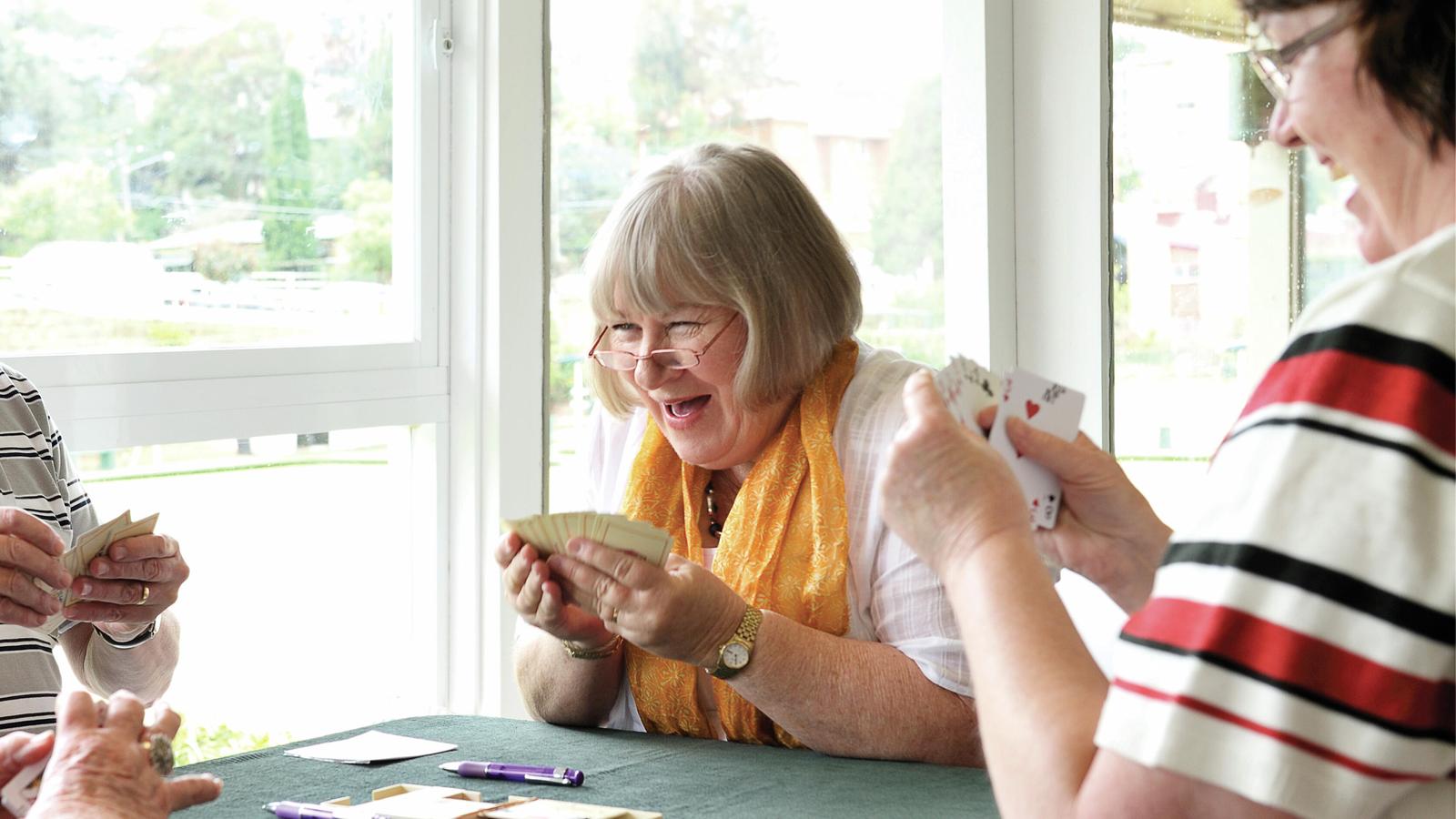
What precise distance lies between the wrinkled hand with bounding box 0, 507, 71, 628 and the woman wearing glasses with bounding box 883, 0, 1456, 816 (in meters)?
1.36

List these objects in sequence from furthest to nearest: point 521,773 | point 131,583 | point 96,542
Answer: point 131,583 → point 96,542 → point 521,773

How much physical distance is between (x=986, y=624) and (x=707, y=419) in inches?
49.8

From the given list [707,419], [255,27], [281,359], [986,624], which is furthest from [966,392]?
[255,27]

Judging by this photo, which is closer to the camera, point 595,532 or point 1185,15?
point 595,532

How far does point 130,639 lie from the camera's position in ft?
7.24

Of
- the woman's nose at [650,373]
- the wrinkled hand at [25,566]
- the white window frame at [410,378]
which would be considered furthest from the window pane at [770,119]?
the wrinkled hand at [25,566]

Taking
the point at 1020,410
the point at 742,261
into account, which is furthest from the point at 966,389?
the point at 742,261

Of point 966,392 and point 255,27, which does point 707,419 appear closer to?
point 966,392

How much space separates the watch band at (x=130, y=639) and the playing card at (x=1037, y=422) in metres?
1.47

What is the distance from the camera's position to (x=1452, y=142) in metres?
0.95

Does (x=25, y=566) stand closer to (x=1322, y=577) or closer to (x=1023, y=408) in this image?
(x=1023, y=408)

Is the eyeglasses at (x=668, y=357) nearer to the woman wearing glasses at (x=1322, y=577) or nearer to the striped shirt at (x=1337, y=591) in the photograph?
the woman wearing glasses at (x=1322, y=577)

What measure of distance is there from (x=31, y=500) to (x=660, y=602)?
1031 millimetres

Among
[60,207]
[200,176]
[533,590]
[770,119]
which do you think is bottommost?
[533,590]
